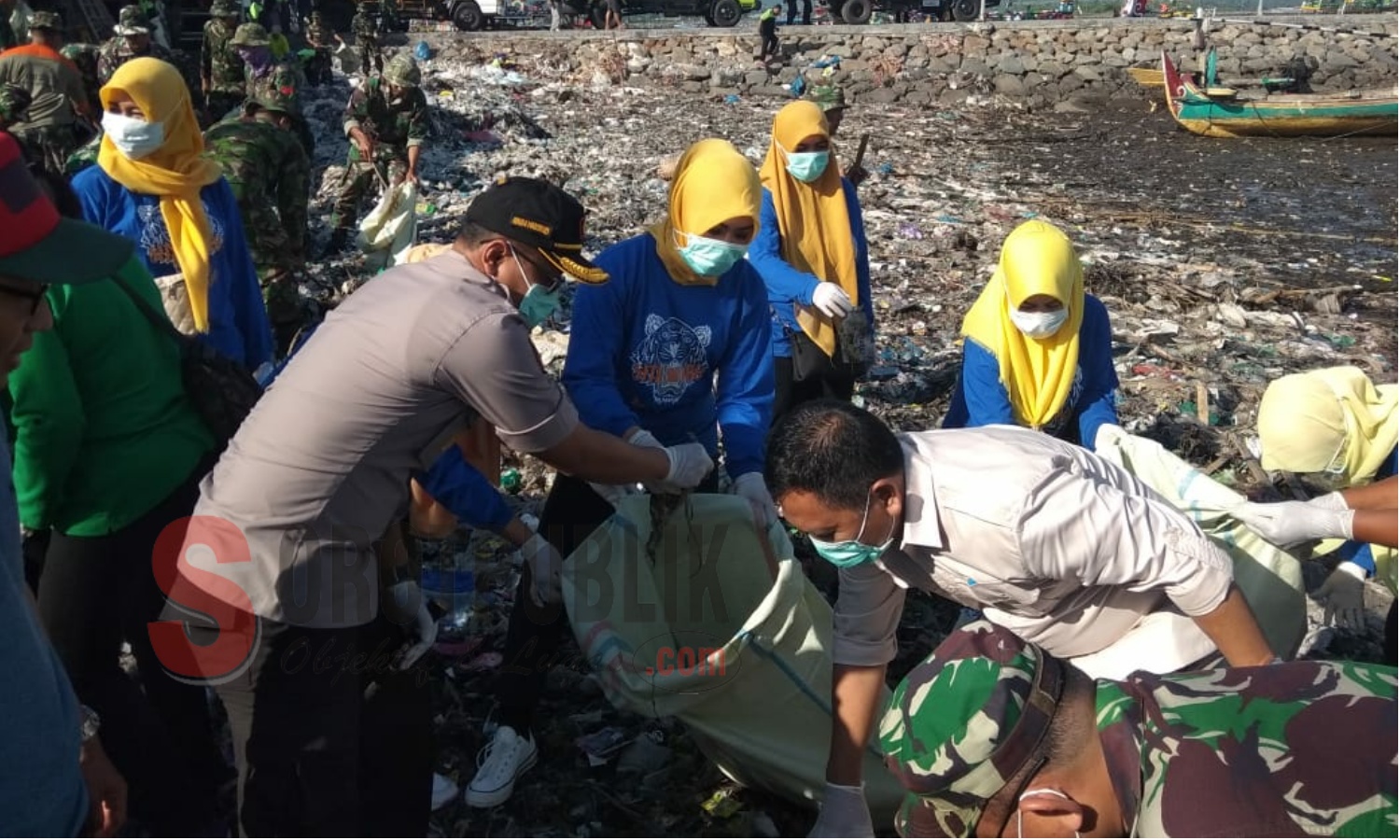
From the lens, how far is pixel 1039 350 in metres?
3.27

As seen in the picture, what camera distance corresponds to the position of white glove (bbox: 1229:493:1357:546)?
241cm

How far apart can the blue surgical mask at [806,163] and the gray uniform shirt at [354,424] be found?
2169mm

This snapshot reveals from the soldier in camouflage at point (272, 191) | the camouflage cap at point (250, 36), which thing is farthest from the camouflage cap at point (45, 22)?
the soldier in camouflage at point (272, 191)

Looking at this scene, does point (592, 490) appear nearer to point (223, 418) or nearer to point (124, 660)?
point (223, 418)

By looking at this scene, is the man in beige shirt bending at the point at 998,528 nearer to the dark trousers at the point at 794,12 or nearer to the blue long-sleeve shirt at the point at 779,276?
the blue long-sleeve shirt at the point at 779,276

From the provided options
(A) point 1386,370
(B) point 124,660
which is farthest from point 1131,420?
(B) point 124,660

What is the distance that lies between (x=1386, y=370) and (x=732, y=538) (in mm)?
4597

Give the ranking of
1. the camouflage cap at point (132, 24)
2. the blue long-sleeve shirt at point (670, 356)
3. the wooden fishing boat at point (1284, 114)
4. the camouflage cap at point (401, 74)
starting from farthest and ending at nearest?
the wooden fishing boat at point (1284, 114) → the camouflage cap at point (132, 24) → the camouflage cap at point (401, 74) → the blue long-sleeve shirt at point (670, 356)

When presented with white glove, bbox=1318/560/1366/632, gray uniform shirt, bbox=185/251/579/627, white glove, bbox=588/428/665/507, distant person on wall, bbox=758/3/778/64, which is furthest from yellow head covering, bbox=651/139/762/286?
distant person on wall, bbox=758/3/778/64

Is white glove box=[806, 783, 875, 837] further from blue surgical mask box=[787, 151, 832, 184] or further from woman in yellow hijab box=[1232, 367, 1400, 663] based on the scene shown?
blue surgical mask box=[787, 151, 832, 184]

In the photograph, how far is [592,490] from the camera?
285 centimetres

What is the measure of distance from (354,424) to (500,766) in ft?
4.06

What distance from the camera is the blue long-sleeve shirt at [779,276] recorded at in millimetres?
3715

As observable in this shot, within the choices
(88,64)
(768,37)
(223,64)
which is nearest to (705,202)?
(88,64)
